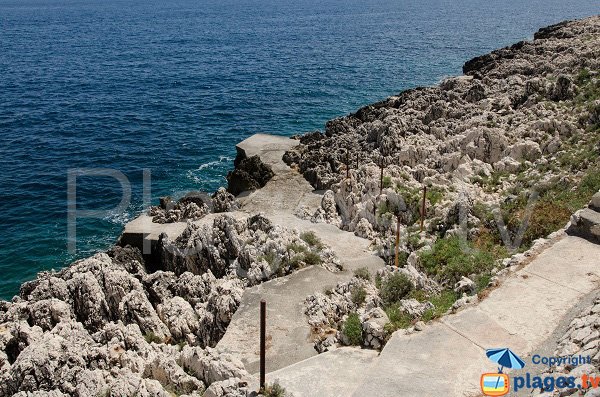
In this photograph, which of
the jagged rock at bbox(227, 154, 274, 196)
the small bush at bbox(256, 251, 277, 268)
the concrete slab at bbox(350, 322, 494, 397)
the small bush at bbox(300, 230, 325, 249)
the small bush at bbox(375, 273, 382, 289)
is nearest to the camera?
the concrete slab at bbox(350, 322, 494, 397)

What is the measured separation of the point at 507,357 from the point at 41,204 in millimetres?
32350

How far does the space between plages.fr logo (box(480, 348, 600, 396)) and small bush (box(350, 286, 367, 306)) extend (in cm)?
592

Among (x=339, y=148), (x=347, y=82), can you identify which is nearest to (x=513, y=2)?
(x=347, y=82)

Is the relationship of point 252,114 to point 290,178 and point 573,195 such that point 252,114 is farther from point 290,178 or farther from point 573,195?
point 573,195

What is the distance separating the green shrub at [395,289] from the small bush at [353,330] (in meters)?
2.08

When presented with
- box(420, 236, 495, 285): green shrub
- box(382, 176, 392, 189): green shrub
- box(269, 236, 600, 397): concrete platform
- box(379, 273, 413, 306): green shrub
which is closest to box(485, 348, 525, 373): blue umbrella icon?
box(269, 236, 600, 397): concrete platform

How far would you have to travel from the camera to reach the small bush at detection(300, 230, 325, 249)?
24.2m

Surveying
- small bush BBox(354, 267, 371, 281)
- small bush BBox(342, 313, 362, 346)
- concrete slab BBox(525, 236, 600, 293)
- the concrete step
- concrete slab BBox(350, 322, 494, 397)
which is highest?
the concrete step

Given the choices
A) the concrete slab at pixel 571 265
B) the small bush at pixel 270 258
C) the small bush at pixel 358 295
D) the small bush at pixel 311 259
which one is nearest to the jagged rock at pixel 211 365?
the small bush at pixel 358 295

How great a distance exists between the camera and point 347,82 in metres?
67.4

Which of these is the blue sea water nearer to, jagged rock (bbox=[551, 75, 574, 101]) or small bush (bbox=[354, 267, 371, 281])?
small bush (bbox=[354, 267, 371, 281])

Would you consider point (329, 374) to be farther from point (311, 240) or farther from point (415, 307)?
point (311, 240)

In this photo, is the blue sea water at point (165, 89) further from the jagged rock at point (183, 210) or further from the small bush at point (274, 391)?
the small bush at point (274, 391)

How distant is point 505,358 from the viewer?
13.5m
